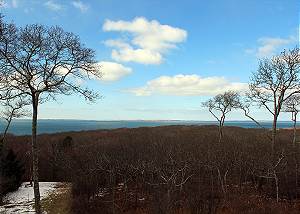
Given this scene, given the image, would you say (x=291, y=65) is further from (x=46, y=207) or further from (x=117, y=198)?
(x=46, y=207)

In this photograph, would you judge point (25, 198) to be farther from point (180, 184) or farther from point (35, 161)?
point (180, 184)

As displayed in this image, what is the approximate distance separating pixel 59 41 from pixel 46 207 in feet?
38.3

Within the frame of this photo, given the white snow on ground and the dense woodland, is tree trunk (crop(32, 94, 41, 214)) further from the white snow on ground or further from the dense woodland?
the dense woodland

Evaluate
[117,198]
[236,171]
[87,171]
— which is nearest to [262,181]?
[236,171]

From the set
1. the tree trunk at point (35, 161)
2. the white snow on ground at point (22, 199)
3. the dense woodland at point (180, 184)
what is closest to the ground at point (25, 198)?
the white snow on ground at point (22, 199)

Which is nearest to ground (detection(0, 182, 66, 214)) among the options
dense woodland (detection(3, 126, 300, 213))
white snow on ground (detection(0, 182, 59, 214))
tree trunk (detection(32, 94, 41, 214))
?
white snow on ground (detection(0, 182, 59, 214))

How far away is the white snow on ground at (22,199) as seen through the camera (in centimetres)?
2100

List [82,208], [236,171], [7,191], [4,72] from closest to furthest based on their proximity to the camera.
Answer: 1. [4,72]
2. [82,208]
3. [7,191]
4. [236,171]

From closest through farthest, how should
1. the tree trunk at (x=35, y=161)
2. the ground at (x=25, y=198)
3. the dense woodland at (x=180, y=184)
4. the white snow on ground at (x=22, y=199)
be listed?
the tree trunk at (x=35, y=161) → the dense woodland at (x=180, y=184) → the white snow on ground at (x=22, y=199) → the ground at (x=25, y=198)

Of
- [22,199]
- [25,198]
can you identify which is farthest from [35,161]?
[25,198]

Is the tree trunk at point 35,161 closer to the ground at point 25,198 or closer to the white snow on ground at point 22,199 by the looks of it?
the white snow on ground at point 22,199

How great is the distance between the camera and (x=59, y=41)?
54.7 ft

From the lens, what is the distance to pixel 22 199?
80.2 ft

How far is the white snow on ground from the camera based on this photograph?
68.9 feet
